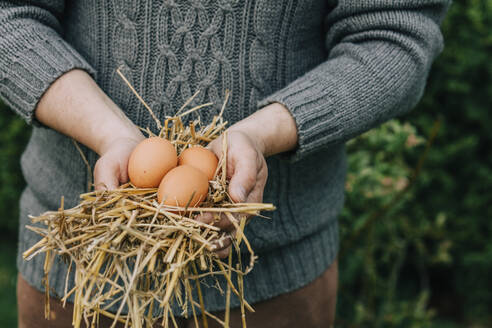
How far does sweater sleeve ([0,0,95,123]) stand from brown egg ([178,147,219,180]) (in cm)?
41

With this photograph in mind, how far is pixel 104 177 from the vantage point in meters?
1.11

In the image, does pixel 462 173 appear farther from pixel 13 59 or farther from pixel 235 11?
pixel 13 59

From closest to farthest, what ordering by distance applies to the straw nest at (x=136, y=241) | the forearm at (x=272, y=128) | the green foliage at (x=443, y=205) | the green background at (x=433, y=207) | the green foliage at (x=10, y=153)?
the straw nest at (x=136, y=241), the forearm at (x=272, y=128), the green background at (x=433, y=207), the green foliage at (x=443, y=205), the green foliage at (x=10, y=153)

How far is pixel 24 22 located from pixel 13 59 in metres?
0.11

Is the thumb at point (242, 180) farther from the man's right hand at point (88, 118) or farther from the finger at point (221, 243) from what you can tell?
the man's right hand at point (88, 118)

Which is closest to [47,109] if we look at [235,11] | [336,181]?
[235,11]

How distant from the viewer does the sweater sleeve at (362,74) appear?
1322 millimetres

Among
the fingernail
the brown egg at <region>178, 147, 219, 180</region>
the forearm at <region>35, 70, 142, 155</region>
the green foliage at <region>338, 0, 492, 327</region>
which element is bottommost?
the green foliage at <region>338, 0, 492, 327</region>

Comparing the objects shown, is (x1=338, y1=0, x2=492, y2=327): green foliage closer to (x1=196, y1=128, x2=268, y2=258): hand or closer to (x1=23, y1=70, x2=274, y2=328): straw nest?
(x1=196, y1=128, x2=268, y2=258): hand

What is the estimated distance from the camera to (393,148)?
249 centimetres

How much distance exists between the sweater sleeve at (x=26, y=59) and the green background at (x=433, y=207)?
1.69 metres

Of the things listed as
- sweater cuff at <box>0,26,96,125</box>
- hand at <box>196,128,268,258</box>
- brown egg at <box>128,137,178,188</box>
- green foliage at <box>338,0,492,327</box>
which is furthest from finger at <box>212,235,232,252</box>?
green foliage at <box>338,0,492,327</box>

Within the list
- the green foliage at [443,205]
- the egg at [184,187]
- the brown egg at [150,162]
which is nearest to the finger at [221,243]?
the egg at [184,187]

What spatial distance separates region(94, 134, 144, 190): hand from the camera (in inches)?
43.6
